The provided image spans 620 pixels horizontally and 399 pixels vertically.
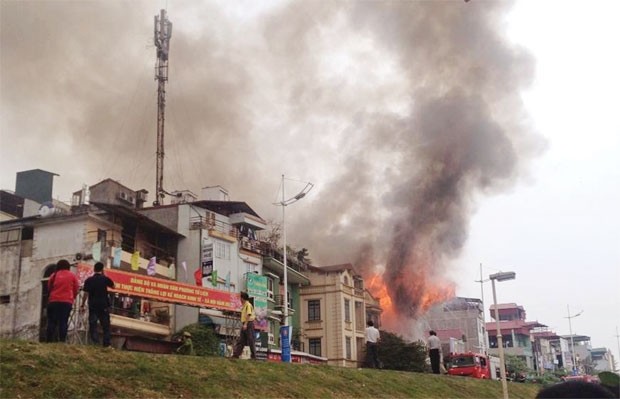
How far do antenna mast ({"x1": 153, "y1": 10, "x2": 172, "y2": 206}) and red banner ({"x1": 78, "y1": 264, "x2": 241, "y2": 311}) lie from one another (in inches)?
1086

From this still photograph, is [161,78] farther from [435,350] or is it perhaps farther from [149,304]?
[435,350]

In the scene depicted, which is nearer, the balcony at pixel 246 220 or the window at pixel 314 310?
the balcony at pixel 246 220

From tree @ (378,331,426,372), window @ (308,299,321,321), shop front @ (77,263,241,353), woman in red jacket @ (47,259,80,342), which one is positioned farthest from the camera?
window @ (308,299,321,321)

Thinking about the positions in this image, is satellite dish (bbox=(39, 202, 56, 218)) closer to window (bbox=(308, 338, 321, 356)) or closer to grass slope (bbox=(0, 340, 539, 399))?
grass slope (bbox=(0, 340, 539, 399))

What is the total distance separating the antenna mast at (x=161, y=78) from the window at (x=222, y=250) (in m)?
10.9

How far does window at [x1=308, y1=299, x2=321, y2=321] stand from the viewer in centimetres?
6631

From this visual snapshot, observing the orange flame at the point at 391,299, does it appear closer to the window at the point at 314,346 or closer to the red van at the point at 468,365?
the window at the point at 314,346

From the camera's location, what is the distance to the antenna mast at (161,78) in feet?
200

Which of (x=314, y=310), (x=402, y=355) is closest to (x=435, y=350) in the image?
(x=402, y=355)

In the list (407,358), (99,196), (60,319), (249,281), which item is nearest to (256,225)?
(249,281)

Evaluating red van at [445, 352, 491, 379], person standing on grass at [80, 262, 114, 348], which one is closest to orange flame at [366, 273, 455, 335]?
red van at [445, 352, 491, 379]

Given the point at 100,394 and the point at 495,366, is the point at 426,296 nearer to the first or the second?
the point at 495,366

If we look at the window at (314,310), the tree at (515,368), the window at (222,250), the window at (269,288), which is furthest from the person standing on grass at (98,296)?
the window at (314,310)

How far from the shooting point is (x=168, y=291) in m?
30.6
